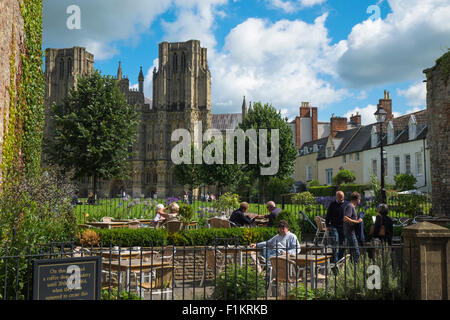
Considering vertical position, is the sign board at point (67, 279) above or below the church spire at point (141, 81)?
below

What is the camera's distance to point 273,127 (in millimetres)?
43875

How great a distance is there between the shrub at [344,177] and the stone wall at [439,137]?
2476 cm

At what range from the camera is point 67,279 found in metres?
5.79

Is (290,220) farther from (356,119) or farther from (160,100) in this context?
(160,100)

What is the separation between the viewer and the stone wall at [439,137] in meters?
15.7

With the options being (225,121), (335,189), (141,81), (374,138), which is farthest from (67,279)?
(225,121)

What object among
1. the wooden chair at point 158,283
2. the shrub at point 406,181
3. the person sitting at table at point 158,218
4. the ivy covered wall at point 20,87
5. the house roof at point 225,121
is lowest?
the wooden chair at point 158,283

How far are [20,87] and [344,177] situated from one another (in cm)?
3398

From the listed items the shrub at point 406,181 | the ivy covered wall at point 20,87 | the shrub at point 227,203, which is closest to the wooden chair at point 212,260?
the ivy covered wall at point 20,87

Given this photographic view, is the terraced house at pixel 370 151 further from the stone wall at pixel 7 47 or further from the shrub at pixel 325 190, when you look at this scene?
the stone wall at pixel 7 47

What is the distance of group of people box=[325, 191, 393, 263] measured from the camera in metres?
10.3

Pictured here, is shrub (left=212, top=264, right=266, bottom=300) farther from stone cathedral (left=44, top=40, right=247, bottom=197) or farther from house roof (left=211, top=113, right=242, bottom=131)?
house roof (left=211, top=113, right=242, bottom=131)
